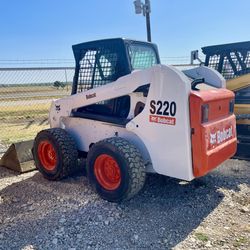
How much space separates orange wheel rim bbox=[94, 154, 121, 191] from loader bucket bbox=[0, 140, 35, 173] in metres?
1.93

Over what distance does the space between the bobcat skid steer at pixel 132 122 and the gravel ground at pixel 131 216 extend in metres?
0.29

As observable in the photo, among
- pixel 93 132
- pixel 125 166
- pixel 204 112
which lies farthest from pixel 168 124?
pixel 93 132

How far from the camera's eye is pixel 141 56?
4.47 m

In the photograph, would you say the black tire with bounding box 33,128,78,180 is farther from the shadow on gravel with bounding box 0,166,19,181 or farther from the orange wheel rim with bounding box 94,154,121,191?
the shadow on gravel with bounding box 0,166,19,181

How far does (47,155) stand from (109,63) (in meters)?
1.79

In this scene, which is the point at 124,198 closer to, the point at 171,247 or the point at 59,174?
the point at 171,247

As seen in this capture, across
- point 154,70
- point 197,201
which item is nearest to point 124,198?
point 197,201

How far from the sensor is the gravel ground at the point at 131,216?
313 centimetres

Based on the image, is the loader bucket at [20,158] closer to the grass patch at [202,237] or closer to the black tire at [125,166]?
the black tire at [125,166]

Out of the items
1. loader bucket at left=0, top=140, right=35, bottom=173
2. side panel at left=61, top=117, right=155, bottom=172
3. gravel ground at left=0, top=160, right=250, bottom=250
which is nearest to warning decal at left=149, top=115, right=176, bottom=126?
side panel at left=61, top=117, right=155, bottom=172

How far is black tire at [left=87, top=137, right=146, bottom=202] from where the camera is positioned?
11.7 feet

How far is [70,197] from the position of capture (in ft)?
13.5

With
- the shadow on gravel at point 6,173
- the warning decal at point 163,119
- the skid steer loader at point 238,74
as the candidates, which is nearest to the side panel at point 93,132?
the warning decal at point 163,119

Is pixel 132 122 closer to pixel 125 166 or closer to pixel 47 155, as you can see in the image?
pixel 125 166
